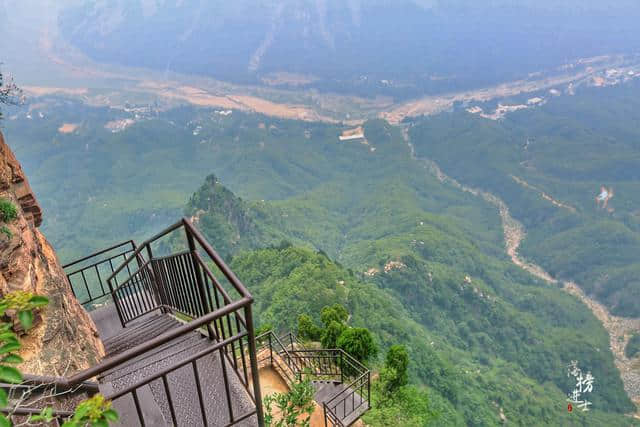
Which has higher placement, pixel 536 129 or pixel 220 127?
pixel 220 127

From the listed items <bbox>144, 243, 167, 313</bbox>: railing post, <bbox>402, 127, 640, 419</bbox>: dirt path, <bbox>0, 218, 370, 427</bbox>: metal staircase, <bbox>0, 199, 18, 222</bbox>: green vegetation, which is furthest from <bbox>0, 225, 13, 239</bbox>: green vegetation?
<bbox>402, 127, 640, 419</bbox>: dirt path

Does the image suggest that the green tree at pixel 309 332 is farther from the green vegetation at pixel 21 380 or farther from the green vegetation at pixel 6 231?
the green vegetation at pixel 21 380

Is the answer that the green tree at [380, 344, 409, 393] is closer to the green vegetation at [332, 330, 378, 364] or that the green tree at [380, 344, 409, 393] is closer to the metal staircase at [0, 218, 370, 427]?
the green vegetation at [332, 330, 378, 364]

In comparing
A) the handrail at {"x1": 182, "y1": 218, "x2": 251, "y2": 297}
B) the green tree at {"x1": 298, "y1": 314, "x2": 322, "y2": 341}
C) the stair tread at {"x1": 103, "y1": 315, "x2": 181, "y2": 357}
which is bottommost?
Answer: the green tree at {"x1": 298, "y1": 314, "x2": 322, "y2": 341}

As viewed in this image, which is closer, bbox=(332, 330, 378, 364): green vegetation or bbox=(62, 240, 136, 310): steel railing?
bbox=(62, 240, 136, 310): steel railing

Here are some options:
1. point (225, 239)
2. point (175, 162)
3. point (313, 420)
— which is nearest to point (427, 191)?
point (225, 239)

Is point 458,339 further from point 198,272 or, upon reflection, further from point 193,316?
point 198,272

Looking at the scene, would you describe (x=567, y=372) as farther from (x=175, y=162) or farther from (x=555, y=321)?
(x=175, y=162)

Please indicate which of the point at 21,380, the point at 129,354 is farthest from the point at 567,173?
the point at 21,380
